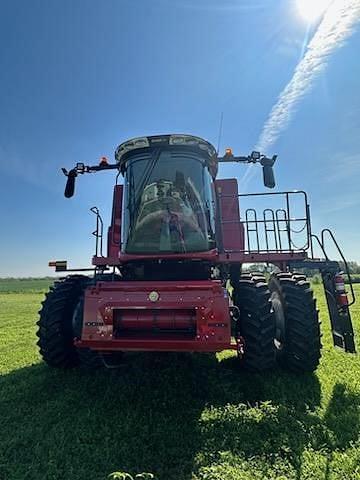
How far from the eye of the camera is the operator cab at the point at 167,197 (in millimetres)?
4922

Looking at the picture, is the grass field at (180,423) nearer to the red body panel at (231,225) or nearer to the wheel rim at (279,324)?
the wheel rim at (279,324)

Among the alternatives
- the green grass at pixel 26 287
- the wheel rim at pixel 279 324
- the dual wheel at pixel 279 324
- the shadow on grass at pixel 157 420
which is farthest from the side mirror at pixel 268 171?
the green grass at pixel 26 287

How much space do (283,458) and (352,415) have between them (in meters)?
1.21

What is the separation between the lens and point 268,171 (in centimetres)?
580

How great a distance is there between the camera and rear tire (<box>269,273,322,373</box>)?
496 cm

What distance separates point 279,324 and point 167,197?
8.02ft

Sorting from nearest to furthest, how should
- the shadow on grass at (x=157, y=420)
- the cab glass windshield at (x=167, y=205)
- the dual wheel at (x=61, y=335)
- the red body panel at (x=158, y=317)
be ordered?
the shadow on grass at (x=157, y=420) < the red body panel at (x=158, y=317) < the cab glass windshield at (x=167, y=205) < the dual wheel at (x=61, y=335)

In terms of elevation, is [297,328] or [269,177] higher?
[269,177]

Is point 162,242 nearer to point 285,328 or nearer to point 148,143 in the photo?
point 148,143

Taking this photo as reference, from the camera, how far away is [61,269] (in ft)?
19.9

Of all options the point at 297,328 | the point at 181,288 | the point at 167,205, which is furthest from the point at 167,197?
the point at 297,328

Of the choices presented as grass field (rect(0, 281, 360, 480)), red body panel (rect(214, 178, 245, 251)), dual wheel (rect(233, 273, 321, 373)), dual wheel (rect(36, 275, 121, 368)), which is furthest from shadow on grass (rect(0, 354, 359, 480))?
red body panel (rect(214, 178, 245, 251))

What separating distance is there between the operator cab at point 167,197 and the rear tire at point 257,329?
91 centimetres

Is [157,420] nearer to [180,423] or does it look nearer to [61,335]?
[180,423]
